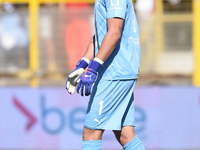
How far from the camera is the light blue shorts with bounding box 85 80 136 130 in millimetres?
2887

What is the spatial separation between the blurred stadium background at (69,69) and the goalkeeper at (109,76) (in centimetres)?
223

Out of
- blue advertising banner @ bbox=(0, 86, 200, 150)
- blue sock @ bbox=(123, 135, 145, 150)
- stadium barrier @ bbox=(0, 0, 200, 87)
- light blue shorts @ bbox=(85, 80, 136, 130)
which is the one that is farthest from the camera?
stadium barrier @ bbox=(0, 0, 200, 87)

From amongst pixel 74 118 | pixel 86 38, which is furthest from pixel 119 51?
pixel 86 38

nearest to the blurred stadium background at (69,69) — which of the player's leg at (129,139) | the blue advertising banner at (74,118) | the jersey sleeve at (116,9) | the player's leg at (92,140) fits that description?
the blue advertising banner at (74,118)

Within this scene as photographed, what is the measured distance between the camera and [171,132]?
17.1 feet

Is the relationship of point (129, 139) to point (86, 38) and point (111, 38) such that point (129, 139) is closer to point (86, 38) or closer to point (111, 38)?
point (111, 38)

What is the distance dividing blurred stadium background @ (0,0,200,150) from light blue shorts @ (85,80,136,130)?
2239 millimetres

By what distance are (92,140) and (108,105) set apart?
30 centimetres

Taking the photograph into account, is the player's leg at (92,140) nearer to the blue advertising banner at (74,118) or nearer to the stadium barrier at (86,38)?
the blue advertising banner at (74,118)

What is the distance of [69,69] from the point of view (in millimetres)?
5605

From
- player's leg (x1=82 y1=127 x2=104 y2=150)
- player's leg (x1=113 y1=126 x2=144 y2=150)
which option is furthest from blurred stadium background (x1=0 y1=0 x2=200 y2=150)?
player's leg (x1=82 y1=127 x2=104 y2=150)

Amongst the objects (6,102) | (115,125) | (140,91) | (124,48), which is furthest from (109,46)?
(6,102)

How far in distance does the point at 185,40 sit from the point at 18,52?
2510mm

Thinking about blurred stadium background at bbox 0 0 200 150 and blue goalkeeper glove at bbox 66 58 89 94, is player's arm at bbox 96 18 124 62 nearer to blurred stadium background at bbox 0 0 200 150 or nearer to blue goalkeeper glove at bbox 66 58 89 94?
blue goalkeeper glove at bbox 66 58 89 94
